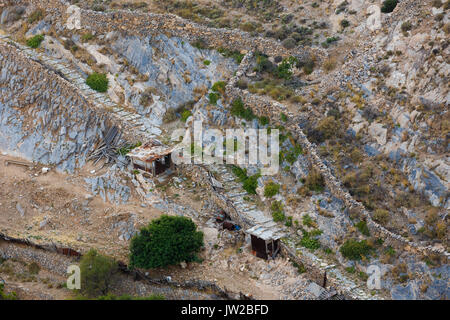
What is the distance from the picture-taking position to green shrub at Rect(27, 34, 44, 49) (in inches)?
1619

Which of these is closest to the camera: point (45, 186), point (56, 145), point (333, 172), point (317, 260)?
point (317, 260)

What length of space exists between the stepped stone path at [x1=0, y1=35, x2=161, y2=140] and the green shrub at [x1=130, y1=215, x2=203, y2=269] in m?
7.20

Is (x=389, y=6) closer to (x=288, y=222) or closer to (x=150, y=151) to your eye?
(x=288, y=222)

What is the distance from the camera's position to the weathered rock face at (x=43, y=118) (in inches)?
1399

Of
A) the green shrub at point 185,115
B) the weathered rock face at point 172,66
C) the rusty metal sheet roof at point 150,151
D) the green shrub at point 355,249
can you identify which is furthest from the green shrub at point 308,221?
the weathered rock face at point 172,66

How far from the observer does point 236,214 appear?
1155 inches

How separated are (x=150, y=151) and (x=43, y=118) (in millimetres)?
8399

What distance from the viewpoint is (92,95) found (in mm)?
36969

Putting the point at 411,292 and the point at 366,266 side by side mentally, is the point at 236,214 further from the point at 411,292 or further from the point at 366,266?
the point at 411,292

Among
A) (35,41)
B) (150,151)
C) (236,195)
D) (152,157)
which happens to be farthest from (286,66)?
(35,41)

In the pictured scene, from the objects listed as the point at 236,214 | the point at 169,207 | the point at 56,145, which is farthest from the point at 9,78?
the point at 236,214

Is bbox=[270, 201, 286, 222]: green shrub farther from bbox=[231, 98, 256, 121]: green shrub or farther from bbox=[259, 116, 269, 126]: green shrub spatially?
bbox=[231, 98, 256, 121]: green shrub

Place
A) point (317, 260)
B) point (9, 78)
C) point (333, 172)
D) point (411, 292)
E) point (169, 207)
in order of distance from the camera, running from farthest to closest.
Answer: point (9, 78), point (169, 207), point (333, 172), point (317, 260), point (411, 292)

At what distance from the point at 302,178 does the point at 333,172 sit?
56.1 inches
